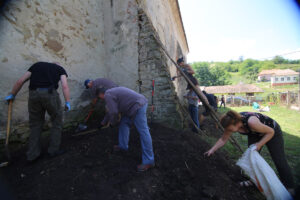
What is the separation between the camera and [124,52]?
12.6 feet

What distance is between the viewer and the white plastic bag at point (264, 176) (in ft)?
4.70

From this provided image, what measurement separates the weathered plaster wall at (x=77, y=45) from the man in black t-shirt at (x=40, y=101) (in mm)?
530

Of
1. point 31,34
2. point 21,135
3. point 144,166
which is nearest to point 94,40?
point 31,34

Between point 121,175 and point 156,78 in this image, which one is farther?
point 156,78

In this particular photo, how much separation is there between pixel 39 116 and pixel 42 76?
2.16ft

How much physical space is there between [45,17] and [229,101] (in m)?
22.7

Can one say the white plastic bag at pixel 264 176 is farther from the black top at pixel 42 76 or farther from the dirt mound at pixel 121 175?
the black top at pixel 42 76

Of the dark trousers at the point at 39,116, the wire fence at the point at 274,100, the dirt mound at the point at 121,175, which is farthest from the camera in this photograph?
the wire fence at the point at 274,100

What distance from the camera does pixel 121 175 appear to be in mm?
1814

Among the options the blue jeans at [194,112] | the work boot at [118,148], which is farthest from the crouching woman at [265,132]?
the blue jeans at [194,112]

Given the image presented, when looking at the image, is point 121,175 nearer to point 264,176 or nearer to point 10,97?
point 264,176

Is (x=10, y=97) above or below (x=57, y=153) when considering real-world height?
above

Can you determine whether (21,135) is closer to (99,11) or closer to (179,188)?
(179,188)

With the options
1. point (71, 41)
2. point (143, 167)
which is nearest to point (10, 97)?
point (71, 41)
